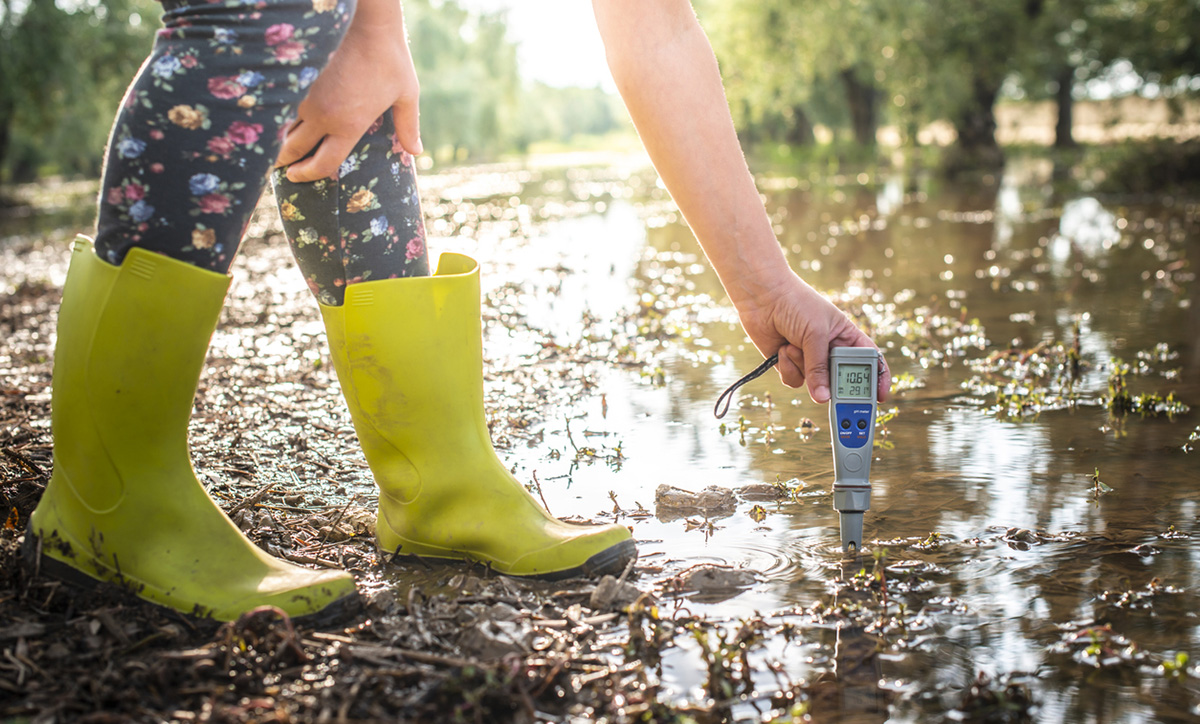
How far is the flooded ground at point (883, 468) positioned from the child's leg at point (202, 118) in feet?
2.56

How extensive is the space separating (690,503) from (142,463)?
1172 millimetres

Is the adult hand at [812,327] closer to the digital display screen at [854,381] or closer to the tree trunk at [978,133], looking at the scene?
the digital display screen at [854,381]

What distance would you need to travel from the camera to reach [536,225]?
34.4ft

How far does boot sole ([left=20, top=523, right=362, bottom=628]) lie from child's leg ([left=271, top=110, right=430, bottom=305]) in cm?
62

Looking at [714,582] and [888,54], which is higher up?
[888,54]

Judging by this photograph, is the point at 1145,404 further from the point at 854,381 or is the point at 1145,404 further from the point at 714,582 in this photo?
the point at 714,582

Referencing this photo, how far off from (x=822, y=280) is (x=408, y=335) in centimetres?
455

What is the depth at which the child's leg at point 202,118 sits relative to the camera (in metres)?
1.57

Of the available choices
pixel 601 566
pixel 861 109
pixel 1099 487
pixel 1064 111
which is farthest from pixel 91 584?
pixel 1064 111

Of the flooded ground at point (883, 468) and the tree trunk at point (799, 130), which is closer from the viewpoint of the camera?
the flooded ground at point (883, 468)

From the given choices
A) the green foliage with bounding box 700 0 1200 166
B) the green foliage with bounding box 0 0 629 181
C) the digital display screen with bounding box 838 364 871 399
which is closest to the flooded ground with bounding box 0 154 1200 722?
the digital display screen with bounding box 838 364 871 399

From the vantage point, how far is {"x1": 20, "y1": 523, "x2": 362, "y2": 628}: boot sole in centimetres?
172

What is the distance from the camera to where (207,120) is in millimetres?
1591

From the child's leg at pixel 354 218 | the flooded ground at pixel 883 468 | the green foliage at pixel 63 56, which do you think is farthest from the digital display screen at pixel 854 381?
the green foliage at pixel 63 56
